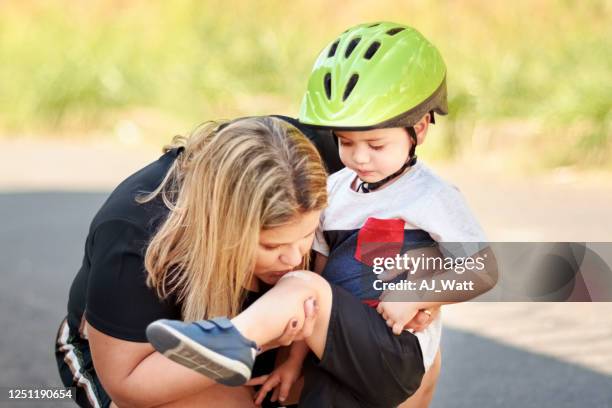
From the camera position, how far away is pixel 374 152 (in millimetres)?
A: 3068

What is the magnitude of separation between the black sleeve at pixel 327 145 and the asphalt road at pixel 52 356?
120 centimetres

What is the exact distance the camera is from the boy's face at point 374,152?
3055mm

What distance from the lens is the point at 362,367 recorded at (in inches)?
114

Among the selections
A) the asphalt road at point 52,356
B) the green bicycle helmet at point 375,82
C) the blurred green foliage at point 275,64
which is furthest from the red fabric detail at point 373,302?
the blurred green foliage at point 275,64

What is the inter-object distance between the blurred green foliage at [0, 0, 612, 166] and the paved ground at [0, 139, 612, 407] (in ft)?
2.06

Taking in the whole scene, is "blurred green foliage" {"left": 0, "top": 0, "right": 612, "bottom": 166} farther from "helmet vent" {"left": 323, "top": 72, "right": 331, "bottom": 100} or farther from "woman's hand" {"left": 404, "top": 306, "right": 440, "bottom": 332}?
"woman's hand" {"left": 404, "top": 306, "right": 440, "bottom": 332}

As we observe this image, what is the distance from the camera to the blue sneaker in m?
2.45

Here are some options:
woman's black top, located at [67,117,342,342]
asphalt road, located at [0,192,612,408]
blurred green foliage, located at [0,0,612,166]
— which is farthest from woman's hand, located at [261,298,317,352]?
blurred green foliage, located at [0,0,612,166]

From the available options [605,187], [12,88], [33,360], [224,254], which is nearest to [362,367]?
[224,254]

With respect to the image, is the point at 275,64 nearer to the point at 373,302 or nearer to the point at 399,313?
the point at 373,302

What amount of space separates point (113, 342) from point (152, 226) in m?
0.30

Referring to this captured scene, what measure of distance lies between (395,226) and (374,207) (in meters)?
0.08

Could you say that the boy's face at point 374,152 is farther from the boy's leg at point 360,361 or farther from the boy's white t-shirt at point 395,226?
the boy's leg at point 360,361

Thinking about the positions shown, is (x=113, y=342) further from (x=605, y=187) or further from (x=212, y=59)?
(x=212, y=59)
